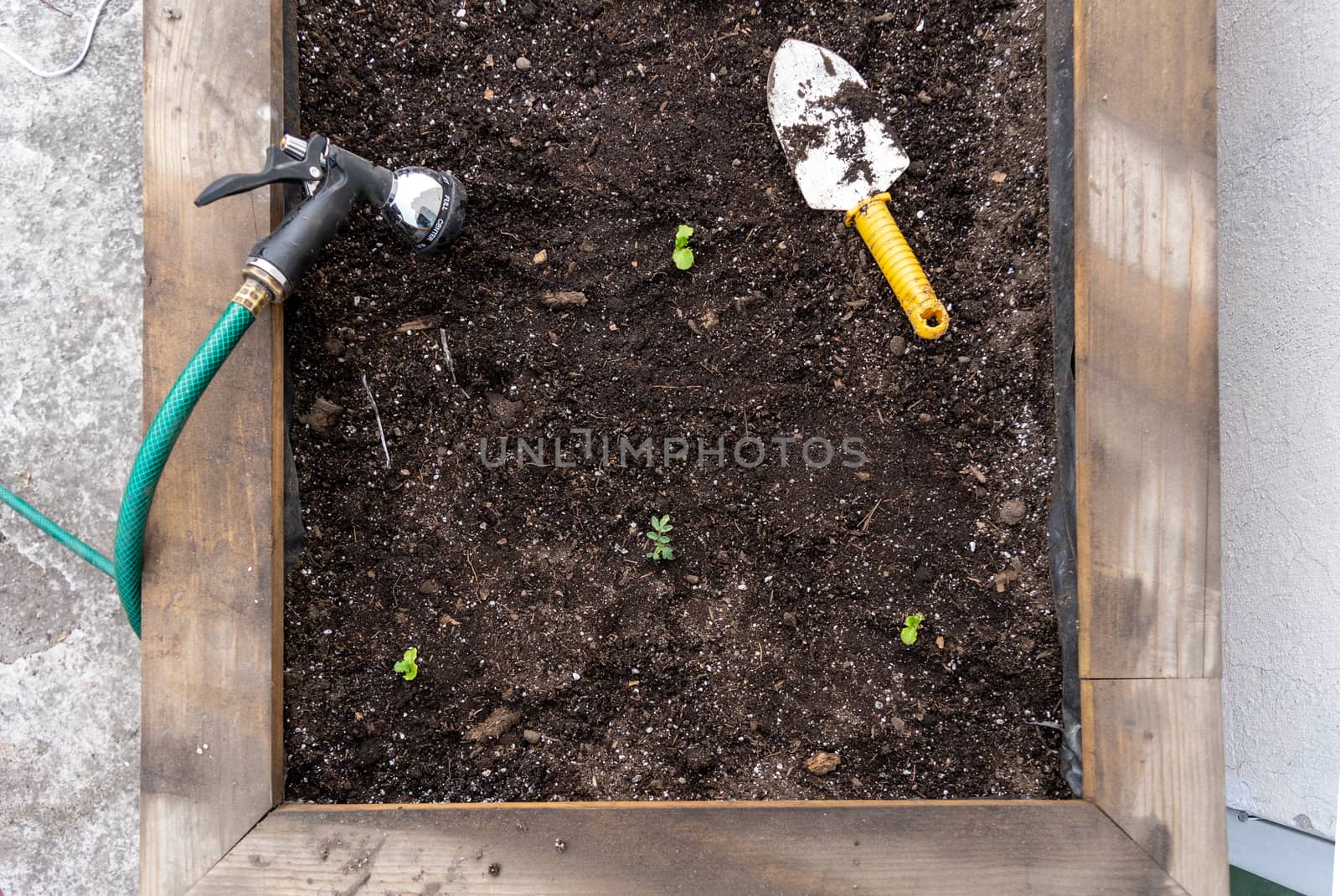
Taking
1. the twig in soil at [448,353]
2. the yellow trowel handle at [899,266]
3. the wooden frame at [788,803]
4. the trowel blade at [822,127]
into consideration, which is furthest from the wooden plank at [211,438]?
the yellow trowel handle at [899,266]

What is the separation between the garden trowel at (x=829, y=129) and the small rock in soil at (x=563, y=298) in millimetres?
478

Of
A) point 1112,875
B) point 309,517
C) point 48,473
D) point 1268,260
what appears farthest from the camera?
point 48,473

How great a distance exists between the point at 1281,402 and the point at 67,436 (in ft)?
8.38

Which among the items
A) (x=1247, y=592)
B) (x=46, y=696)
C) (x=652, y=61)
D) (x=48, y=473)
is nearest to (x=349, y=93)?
(x=652, y=61)

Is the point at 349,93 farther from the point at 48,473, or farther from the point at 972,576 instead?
the point at 972,576

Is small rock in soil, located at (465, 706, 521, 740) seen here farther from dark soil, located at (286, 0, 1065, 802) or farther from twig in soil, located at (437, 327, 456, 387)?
twig in soil, located at (437, 327, 456, 387)

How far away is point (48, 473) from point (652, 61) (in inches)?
62.5

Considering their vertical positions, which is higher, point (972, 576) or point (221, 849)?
point (972, 576)

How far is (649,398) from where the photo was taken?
4.57ft

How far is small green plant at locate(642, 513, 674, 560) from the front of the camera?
136cm

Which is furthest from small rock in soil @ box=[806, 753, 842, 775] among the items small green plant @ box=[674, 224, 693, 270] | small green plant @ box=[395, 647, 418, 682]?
small green plant @ box=[674, 224, 693, 270]

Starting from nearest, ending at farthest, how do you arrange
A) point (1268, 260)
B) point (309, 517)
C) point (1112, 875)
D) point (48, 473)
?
point (1112, 875) → point (309, 517) → point (1268, 260) → point (48, 473)

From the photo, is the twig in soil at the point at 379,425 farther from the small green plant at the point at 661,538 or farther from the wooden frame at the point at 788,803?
the small green plant at the point at 661,538

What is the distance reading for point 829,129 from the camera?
4.53 ft
